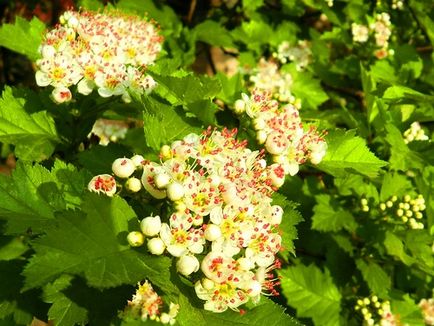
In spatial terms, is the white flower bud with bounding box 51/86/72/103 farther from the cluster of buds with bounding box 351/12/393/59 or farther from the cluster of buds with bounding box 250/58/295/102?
the cluster of buds with bounding box 351/12/393/59

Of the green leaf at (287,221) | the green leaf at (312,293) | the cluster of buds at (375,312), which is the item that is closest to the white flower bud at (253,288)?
the green leaf at (287,221)

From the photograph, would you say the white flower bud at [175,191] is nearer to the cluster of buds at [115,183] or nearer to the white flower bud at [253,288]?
the cluster of buds at [115,183]

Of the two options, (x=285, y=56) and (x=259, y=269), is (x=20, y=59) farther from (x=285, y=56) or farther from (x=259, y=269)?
(x=259, y=269)

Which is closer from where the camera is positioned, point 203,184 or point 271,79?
point 203,184

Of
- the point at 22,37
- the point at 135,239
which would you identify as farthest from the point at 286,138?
the point at 22,37

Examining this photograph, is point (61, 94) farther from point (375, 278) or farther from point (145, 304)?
point (375, 278)

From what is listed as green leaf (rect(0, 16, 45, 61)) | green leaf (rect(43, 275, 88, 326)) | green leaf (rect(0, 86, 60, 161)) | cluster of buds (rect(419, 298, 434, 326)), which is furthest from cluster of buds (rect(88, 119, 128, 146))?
cluster of buds (rect(419, 298, 434, 326))
